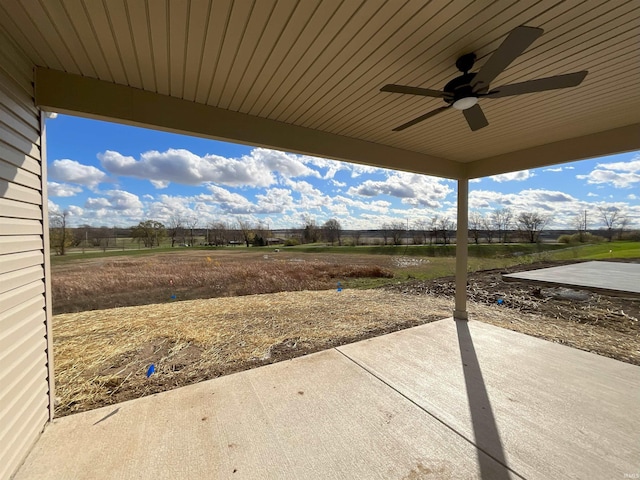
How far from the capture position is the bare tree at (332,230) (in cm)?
791

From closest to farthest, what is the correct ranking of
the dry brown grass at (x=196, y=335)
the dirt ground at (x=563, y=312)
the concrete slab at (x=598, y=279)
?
the dry brown grass at (x=196, y=335) < the dirt ground at (x=563, y=312) < the concrete slab at (x=598, y=279)

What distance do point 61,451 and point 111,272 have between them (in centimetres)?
424

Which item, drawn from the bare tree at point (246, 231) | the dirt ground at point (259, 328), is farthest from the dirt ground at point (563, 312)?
the bare tree at point (246, 231)

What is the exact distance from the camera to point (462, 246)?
373 centimetres

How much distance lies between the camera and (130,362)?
251 centimetres

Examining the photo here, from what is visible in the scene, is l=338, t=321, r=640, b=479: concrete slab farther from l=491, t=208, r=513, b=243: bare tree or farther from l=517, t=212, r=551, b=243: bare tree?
l=517, t=212, r=551, b=243: bare tree

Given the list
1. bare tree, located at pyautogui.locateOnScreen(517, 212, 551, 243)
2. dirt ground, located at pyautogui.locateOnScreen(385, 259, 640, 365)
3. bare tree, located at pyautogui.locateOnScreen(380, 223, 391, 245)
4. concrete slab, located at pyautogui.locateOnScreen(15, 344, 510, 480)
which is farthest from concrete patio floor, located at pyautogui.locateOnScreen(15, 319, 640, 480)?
bare tree, located at pyautogui.locateOnScreen(517, 212, 551, 243)

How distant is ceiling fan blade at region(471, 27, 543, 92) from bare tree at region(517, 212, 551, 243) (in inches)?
434

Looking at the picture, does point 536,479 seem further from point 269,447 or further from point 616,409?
point 269,447

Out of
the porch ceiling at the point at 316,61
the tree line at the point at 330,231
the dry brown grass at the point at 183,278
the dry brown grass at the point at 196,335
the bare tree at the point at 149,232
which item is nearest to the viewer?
the porch ceiling at the point at 316,61

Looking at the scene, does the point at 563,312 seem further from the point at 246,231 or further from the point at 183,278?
the point at 183,278

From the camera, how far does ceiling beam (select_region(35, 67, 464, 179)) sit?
1660 millimetres

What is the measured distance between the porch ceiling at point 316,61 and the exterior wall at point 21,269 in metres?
0.19

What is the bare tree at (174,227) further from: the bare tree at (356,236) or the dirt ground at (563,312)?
the dirt ground at (563,312)
